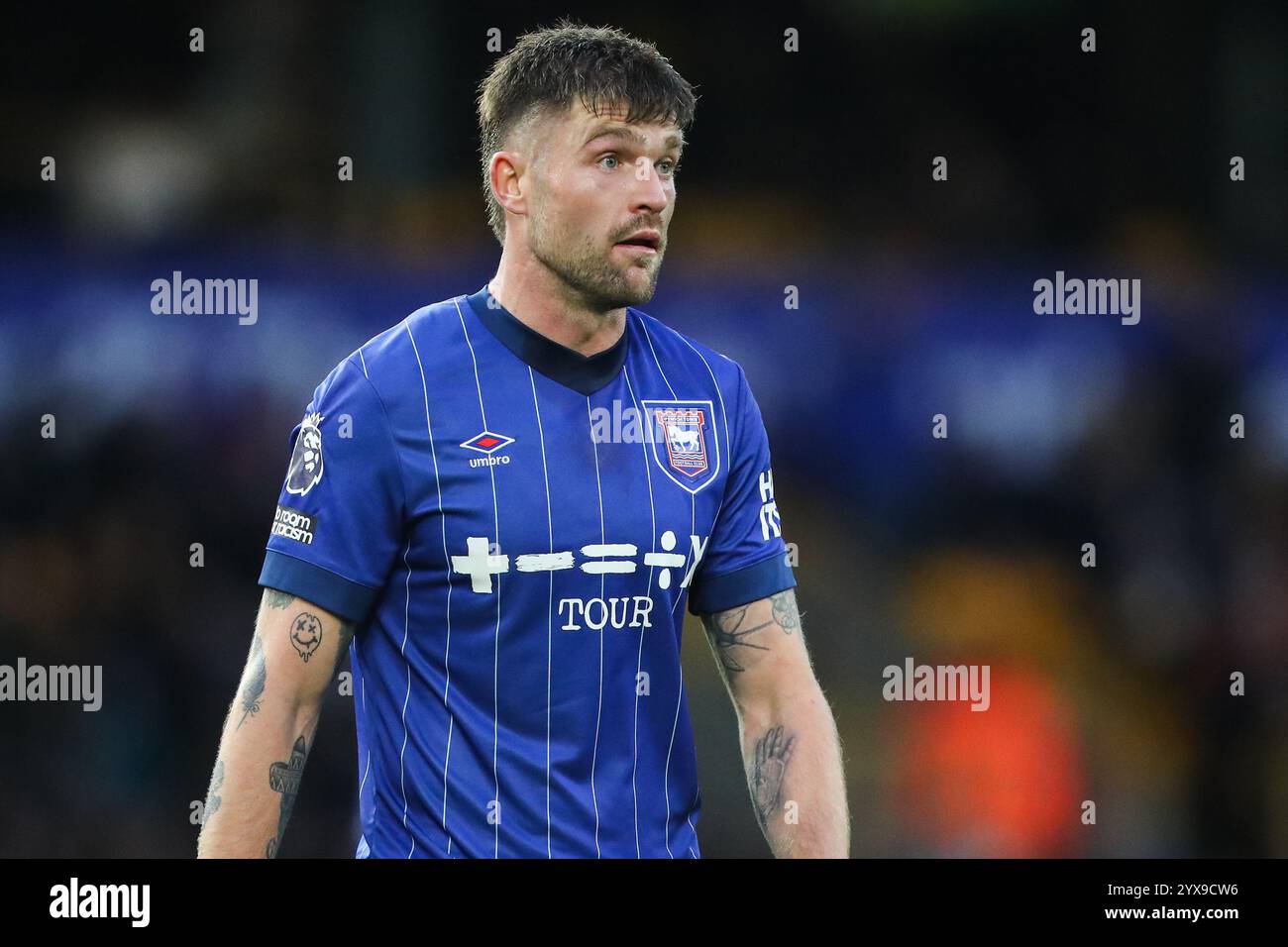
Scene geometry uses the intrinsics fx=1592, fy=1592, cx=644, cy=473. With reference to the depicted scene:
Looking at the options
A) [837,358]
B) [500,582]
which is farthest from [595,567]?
[837,358]

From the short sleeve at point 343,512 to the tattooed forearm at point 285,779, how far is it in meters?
0.28

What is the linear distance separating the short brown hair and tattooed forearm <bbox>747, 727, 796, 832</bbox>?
124cm

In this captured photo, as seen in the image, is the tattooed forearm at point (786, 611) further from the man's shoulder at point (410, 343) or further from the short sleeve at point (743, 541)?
the man's shoulder at point (410, 343)

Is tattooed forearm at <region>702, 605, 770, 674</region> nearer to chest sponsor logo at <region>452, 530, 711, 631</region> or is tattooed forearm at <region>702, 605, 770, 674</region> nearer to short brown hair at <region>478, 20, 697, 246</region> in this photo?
chest sponsor logo at <region>452, 530, 711, 631</region>

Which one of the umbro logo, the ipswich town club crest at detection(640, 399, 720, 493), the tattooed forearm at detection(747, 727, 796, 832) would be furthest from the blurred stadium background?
the umbro logo

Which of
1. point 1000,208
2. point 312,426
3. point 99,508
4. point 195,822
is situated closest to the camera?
point 312,426

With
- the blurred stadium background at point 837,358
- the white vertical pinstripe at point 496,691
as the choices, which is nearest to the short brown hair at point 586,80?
the white vertical pinstripe at point 496,691

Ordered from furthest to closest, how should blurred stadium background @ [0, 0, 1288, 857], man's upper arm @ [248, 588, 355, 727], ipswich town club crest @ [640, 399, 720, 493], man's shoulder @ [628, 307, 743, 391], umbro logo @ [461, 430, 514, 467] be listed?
blurred stadium background @ [0, 0, 1288, 857] → man's shoulder @ [628, 307, 743, 391] → ipswich town club crest @ [640, 399, 720, 493] → umbro logo @ [461, 430, 514, 467] → man's upper arm @ [248, 588, 355, 727]

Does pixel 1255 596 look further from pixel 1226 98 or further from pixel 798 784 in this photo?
pixel 798 784

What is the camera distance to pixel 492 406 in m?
3.30

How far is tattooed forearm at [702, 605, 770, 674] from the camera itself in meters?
3.40

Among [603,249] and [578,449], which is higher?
[603,249]

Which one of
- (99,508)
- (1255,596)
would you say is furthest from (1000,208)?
(99,508)

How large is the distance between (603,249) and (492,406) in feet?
1.30
